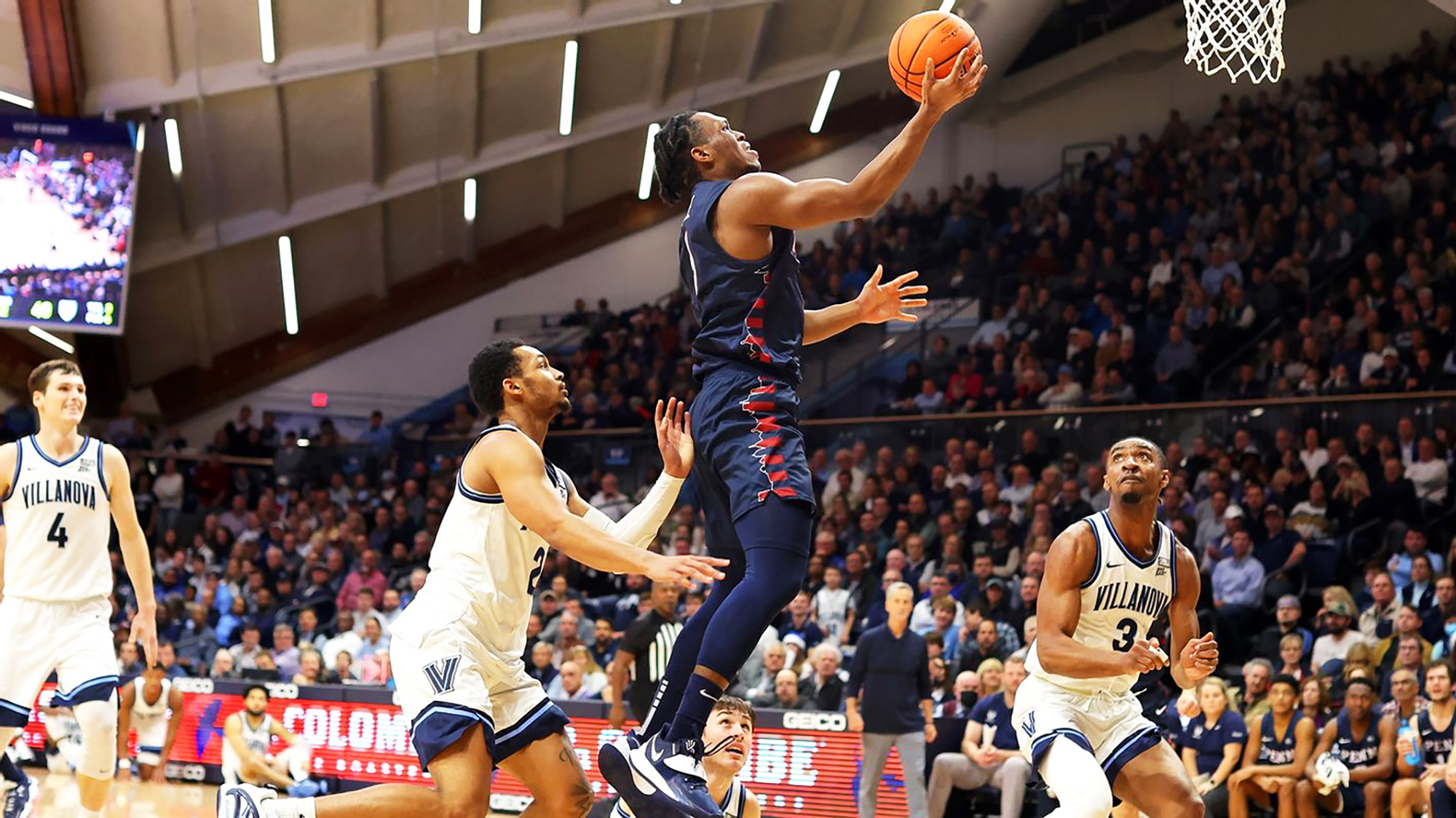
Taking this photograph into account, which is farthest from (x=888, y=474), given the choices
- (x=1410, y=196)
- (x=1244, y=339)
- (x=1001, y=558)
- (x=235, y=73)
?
(x=235, y=73)

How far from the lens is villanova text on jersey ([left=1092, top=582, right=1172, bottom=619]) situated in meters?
5.96

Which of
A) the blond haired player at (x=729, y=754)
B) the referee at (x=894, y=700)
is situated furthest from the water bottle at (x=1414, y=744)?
the blond haired player at (x=729, y=754)

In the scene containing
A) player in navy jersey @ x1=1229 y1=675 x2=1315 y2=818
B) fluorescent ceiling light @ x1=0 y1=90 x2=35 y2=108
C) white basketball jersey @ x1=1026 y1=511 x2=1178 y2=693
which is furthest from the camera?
fluorescent ceiling light @ x1=0 y1=90 x2=35 y2=108

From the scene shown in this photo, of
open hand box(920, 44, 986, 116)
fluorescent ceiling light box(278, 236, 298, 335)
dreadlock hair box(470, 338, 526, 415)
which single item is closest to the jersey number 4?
dreadlock hair box(470, 338, 526, 415)

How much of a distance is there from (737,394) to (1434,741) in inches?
248

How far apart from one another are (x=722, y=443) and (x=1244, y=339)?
40.3ft

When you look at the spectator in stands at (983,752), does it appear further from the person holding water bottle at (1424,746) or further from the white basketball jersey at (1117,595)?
the white basketball jersey at (1117,595)

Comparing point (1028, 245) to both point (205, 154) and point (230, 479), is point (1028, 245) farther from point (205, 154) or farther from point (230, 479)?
point (230, 479)

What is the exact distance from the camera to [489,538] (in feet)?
16.6

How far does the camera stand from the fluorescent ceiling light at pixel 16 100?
56.2ft

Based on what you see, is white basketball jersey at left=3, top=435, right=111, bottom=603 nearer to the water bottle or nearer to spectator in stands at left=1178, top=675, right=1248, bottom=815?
spectator in stands at left=1178, top=675, right=1248, bottom=815

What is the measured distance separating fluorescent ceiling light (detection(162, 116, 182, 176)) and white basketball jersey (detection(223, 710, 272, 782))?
804 centimetres

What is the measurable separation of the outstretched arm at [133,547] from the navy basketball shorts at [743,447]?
10.3ft

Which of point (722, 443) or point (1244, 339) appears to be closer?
point (722, 443)
